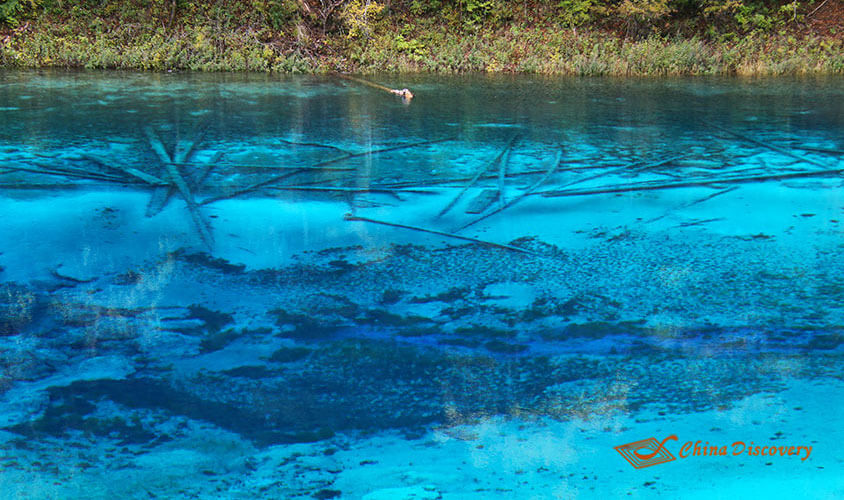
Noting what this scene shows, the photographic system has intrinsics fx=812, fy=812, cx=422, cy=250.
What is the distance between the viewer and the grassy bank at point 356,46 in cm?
1750

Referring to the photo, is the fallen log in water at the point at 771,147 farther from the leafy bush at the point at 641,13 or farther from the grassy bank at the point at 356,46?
the leafy bush at the point at 641,13

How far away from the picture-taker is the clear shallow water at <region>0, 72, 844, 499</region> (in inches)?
111

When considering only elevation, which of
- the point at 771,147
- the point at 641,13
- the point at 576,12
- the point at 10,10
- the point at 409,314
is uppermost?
the point at 576,12

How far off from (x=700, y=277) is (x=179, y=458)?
304 cm

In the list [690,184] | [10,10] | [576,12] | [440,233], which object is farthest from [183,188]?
[576,12]

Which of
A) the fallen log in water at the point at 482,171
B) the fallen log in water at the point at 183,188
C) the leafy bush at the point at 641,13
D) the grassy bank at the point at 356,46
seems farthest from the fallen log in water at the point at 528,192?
the leafy bush at the point at 641,13

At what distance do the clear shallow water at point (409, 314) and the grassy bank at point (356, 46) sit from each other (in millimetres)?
9686

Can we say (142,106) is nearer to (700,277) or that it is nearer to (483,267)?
(483,267)

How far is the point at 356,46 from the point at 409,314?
15657 millimetres

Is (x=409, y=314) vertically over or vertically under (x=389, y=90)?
under

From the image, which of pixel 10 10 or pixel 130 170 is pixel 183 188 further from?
pixel 10 10

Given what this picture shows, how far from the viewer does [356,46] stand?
61.7 feet

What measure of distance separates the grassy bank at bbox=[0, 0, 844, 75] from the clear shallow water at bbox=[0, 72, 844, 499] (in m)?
9.69

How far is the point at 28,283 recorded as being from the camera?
4398 mm
